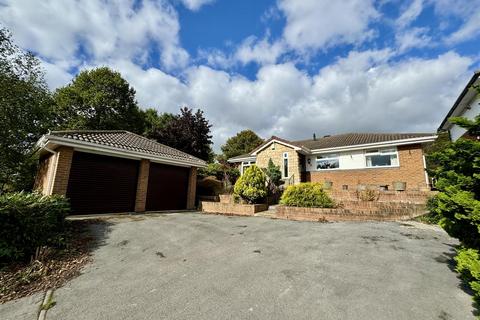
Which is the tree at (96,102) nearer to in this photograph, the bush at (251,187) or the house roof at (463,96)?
the bush at (251,187)

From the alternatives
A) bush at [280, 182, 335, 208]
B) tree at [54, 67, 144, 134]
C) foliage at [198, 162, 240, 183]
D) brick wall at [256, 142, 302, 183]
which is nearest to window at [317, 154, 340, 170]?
brick wall at [256, 142, 302, 183]

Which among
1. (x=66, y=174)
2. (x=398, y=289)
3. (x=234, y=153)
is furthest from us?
(x=234, y=153)

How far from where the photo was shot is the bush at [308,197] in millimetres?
9484

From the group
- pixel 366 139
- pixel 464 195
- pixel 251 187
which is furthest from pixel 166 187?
pixel 366 139

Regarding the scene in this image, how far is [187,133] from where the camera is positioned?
19.5m

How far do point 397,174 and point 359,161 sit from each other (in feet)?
7.69

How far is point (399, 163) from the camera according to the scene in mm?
13289

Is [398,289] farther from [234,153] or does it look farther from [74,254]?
[234,153]

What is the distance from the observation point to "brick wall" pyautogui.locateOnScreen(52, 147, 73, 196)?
25.7ft

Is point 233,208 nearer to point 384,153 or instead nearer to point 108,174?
point 108,174

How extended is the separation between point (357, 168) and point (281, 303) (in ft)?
47.2

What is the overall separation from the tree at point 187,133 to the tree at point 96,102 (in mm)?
7381

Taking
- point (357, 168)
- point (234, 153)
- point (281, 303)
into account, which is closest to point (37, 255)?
point (281, 303)

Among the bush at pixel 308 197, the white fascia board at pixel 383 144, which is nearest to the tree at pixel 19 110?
the bush at pixel 308 197
